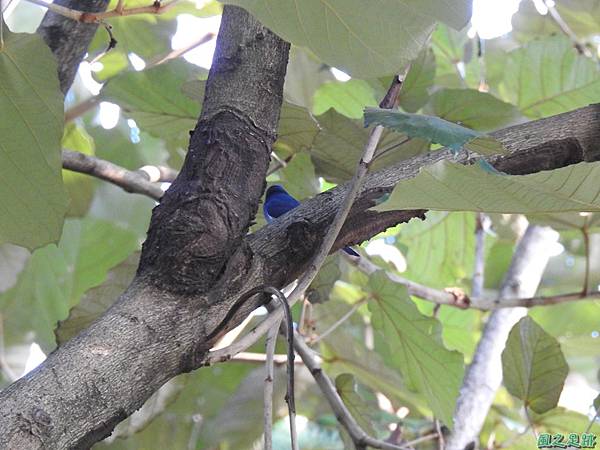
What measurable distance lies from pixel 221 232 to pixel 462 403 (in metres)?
0.91

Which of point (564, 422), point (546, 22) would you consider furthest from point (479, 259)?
point (546, 22)

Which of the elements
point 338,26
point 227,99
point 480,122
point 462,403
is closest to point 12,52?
point 227,99

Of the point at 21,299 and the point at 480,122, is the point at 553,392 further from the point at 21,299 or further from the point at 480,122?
the point at 21,299

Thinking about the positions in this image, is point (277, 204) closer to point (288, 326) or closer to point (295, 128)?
point (295, 128)

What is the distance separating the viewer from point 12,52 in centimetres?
84

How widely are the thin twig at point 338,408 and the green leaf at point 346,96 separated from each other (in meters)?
0.60

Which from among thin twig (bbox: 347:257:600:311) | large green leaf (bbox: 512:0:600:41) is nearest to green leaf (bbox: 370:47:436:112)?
thin twig (bbox: 347:257:600:311)

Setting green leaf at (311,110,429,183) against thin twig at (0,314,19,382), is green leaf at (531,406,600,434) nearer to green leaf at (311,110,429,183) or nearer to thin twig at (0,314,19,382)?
green leaf at (311,110,429,183)

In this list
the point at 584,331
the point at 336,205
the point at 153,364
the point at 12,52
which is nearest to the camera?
the point at 153,364

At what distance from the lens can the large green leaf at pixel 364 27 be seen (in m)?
0.65

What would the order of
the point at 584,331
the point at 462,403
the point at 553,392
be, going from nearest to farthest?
the point at 553,392
the point at 462,403
the point at 584,331

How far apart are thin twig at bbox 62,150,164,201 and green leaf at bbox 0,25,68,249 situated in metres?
0.38

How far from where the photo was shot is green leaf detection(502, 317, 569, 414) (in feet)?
3.83

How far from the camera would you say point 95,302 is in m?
1.13
